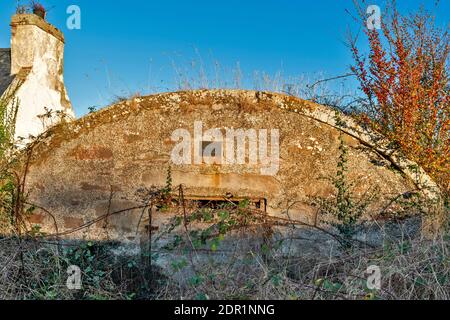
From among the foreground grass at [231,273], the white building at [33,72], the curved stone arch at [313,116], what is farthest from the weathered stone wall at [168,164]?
the white building at [33,72]

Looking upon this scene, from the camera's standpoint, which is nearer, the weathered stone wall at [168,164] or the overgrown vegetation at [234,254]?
the overgrown vegetation at [234,254]

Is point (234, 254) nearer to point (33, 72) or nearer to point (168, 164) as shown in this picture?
point (168, 164)

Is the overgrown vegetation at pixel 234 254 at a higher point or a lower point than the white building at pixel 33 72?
lower

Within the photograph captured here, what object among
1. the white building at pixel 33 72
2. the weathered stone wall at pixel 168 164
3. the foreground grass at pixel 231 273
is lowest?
the foreground grass at pixel 231 273

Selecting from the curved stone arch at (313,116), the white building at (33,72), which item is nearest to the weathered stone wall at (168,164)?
the curved stone arch at (313,116)

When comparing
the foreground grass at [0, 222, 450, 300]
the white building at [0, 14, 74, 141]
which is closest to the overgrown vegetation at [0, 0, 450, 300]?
the foreground grass at [0, 222, 450, 300]

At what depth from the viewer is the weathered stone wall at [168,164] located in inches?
243

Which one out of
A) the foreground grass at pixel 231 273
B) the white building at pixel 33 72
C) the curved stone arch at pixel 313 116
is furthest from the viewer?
the white building at pixel 33 72

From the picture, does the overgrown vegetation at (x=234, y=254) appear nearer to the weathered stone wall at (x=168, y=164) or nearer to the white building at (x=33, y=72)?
the weathered stone wall at (x=168, y=164)

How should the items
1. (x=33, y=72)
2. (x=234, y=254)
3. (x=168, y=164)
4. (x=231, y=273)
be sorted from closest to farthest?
(x=231, y=273) → (x=234, y=254) → (x=168, y=164) → (x=33, y=72)

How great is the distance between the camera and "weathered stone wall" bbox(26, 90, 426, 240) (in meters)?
6.18

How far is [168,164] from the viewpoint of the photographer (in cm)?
635

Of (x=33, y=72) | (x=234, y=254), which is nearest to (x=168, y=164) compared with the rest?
(x=234, y=254)

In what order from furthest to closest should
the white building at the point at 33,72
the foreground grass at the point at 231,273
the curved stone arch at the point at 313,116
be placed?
the white building at the point at 33,72 < the curved stone arch at the point at 313,116 < the foreground grass at the point at 231,273
